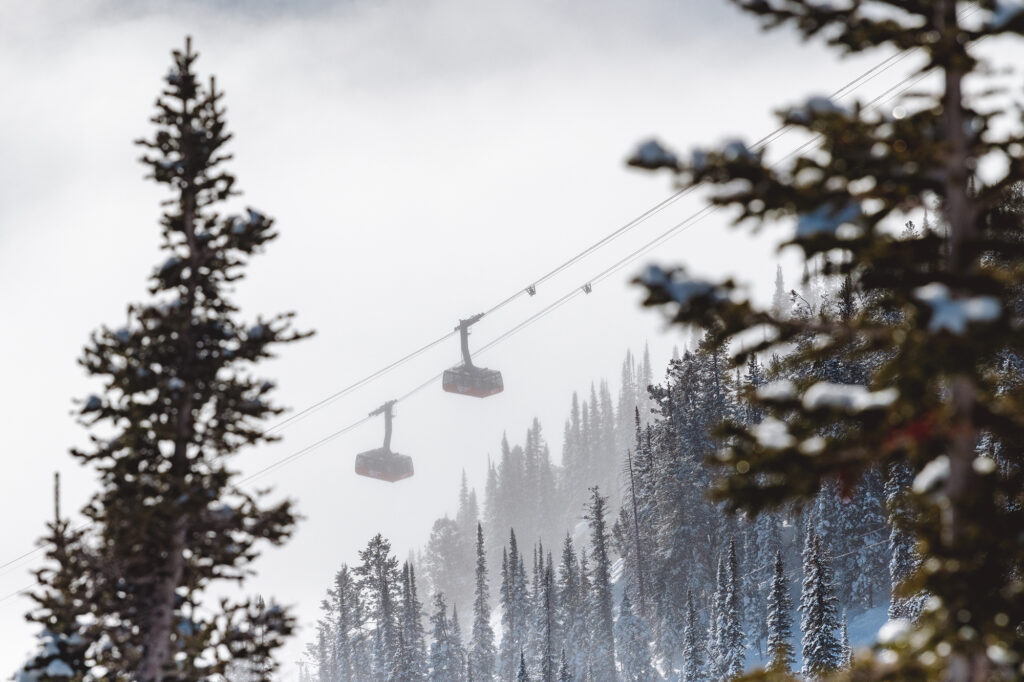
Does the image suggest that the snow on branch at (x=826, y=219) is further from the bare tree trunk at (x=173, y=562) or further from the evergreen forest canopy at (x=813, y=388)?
the bare tree trunk at (x=173, y=562)

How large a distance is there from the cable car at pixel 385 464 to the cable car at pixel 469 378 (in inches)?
423

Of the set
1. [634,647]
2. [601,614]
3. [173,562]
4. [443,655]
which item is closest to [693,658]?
[634,647]

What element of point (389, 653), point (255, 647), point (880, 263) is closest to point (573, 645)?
point (389, 653)

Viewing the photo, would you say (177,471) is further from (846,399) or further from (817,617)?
(817,617)

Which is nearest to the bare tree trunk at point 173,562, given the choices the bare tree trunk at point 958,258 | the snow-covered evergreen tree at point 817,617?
the bare tree trunk at point 958,258

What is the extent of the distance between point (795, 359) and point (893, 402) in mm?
1871

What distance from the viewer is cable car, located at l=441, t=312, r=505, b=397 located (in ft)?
182

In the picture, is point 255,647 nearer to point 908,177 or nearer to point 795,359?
point 795,359

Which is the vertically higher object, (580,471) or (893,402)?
(580,471)

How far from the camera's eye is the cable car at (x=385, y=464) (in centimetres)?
6391

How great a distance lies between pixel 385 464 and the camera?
64.4m

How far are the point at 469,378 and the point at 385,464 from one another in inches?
496

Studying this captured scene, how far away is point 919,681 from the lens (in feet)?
21.4

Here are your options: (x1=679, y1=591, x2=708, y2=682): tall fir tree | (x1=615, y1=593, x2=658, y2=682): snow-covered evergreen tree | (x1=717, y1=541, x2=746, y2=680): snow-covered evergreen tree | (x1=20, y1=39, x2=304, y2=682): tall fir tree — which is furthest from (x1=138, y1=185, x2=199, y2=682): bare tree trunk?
(x1=615, y1=593, x2=658, y2=682): snow-covered evergreen tree
